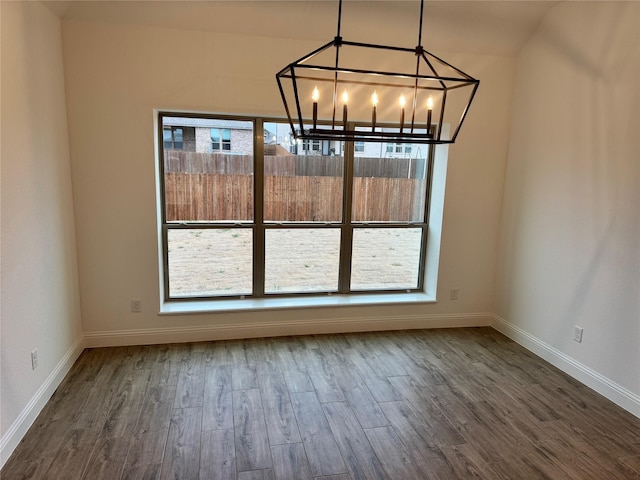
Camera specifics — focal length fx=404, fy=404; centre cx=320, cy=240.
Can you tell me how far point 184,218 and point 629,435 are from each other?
141 inches

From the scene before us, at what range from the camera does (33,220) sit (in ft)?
A: 8.15

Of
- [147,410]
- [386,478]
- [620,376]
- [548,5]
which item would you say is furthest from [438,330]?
[548,5]

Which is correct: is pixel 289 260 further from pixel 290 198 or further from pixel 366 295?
pixel 366 295

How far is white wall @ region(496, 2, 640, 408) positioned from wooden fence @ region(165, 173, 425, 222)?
104 centimetres

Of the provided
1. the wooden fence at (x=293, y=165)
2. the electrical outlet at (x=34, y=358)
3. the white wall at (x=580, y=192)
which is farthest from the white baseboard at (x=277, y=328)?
the wooden fence at (x=293, y=165)

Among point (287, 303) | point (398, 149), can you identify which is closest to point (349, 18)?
point (398, 149)

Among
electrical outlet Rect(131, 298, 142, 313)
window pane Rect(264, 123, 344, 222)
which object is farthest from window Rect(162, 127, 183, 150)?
electrical outlet Rect(131, 298, 142, 313)

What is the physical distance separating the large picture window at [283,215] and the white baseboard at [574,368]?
984 millimetres

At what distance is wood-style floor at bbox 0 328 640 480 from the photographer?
213cm

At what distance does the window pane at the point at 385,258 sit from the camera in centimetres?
404

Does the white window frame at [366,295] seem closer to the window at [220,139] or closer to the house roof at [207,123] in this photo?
the house roof at [207,123]

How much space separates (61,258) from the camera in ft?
9.66

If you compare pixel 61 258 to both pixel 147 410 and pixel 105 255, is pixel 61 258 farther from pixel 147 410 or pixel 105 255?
pixel 147 410

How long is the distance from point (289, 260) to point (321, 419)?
1.68 meters
